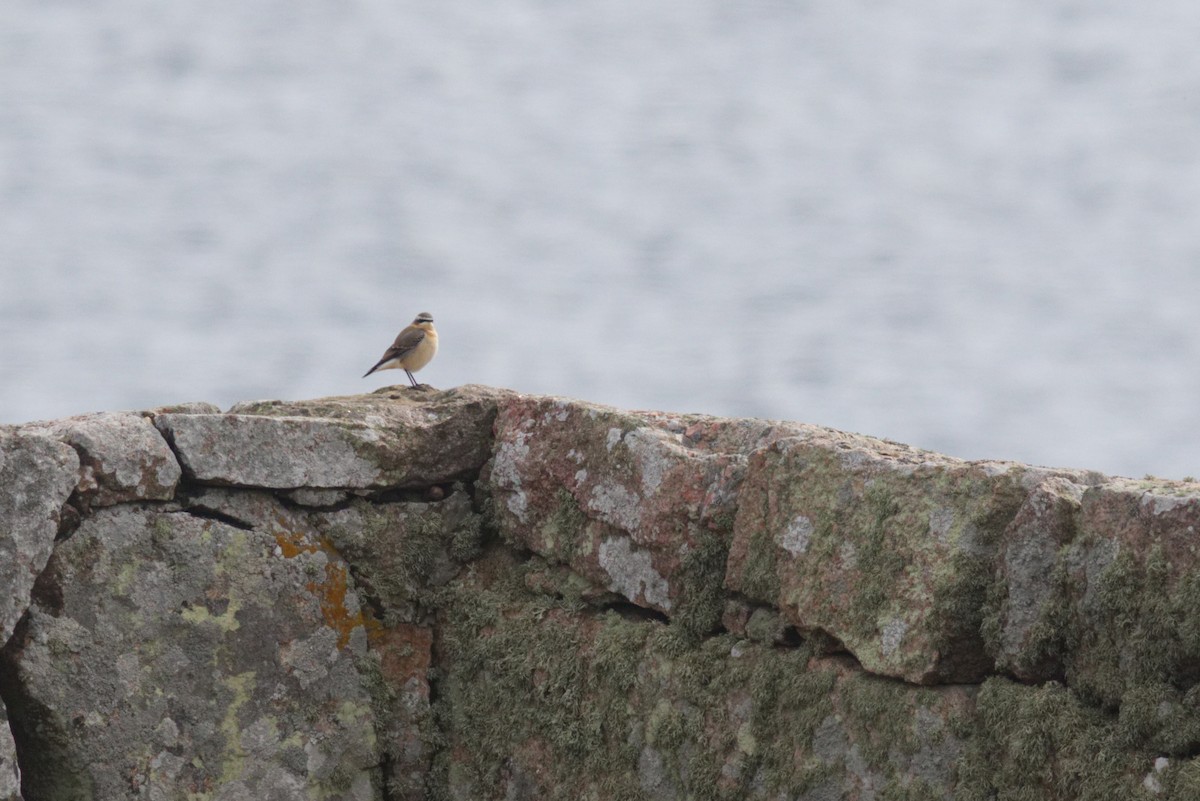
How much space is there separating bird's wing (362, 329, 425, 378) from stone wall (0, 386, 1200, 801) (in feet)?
7.66

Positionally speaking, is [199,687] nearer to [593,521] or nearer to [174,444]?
[174,444]

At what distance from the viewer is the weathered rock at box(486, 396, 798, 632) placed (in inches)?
240

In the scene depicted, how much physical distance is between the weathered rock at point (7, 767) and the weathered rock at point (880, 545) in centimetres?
315

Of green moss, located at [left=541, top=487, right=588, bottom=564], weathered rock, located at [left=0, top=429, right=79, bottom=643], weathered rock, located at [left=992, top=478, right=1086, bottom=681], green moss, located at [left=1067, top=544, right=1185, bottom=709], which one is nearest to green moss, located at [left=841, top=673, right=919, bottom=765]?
weathered rock, located at [left=992, top=478, right=1086, bottom=681]

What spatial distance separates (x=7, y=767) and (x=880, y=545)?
376 cm

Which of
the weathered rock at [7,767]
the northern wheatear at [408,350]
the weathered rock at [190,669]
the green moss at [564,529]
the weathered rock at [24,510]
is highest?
the northern wheatear at [408,350]

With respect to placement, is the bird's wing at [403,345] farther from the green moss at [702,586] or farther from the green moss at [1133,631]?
the green moss at [1133,631]

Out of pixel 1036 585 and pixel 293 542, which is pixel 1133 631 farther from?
pixel 293 542

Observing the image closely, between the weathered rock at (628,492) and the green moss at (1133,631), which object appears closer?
the green moss at (1133,631)

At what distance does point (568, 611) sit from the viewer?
6.58 m

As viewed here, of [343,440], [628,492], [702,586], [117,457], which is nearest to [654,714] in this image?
[702,586]

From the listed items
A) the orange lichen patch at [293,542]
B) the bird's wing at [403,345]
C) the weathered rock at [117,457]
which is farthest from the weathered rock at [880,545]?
the bird's wing at [403,345]

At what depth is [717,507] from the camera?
6.09 metres

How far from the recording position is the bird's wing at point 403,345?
32.1ft
